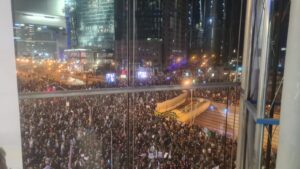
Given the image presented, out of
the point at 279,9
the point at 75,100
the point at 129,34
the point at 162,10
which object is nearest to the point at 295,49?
the point at 279,9

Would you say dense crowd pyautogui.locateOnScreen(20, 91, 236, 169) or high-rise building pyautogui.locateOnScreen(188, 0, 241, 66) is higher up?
high-rise building pyautogui.locateOnScreen(188, 0, 241, 66)

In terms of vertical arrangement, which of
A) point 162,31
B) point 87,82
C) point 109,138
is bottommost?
point 109,138

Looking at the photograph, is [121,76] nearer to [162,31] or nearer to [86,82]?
[86,82]

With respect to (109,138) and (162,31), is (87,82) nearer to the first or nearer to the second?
(109,138)

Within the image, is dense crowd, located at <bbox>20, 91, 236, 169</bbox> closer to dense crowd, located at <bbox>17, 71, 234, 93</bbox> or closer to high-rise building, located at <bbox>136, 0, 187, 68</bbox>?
dense crowd, located at <bbox>17, 71, 234, 93</bbox>

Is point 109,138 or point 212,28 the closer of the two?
point 109,138

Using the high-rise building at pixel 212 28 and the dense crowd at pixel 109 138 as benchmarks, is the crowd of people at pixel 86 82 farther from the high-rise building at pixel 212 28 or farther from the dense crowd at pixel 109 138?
the high-rise building at pixel 212 28

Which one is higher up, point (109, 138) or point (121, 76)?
point (121, 76)

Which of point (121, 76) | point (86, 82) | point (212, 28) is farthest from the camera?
point (212, 28)

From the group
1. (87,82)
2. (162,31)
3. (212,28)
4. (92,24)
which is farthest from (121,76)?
(212,28)

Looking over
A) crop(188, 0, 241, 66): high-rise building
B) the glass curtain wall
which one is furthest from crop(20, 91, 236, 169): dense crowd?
crop(188, 0, 241, 66): high-rise building

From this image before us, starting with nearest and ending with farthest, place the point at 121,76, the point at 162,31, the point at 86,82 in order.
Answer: the point at 86,82 → the point at 121,76 → the point at 162,31
